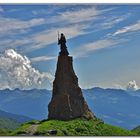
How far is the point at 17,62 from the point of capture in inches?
886

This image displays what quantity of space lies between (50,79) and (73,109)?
1.07m

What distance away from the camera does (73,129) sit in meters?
22.2

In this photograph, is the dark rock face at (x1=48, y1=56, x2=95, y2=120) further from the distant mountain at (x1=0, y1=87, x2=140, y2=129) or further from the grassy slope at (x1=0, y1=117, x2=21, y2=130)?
the grassy slope at (x1=0, y1=117, x2=21, y2=130)

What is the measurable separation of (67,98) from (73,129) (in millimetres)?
1169

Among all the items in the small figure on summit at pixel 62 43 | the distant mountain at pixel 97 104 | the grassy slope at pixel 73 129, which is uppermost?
the small figure on summit at pixel 62 43

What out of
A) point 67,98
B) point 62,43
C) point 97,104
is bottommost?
point 97,104

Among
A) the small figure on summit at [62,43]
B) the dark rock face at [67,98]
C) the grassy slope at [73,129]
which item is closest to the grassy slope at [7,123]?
the grassy slope at [73,129]

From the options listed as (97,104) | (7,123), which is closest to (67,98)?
(97,104)

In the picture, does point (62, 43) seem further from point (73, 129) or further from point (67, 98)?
point (73, 129)

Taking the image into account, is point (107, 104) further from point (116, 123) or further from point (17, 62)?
point (17, 62)

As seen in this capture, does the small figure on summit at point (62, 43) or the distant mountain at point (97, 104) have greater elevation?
the small figure on summit at point (62, 43)

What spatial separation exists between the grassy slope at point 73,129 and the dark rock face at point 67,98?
0.37 m

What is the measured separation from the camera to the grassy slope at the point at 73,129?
2195 centimetres

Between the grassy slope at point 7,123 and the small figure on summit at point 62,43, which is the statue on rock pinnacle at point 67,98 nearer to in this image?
the small figure on summit at point 62,43
